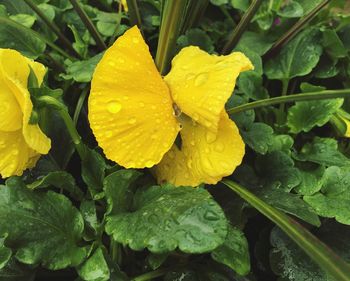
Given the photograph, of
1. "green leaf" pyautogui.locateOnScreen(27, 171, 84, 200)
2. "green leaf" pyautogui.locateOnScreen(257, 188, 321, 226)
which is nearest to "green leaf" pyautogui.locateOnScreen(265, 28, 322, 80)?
"green leaf" pyautogui.locateOnScreen(257, 188, 321, 226)

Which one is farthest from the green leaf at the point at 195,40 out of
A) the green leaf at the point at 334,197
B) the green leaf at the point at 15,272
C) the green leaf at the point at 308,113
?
the green leaf at the point at 15,272

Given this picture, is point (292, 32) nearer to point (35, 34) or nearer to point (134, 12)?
point (134, 12)

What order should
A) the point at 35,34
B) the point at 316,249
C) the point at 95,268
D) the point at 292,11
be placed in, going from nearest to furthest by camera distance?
the point at 316,249
the point at 95,268
the point at 35,34
the point at 292,11

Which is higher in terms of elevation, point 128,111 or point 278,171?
point 128,111

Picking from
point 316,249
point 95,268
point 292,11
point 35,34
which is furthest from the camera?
point 292,11


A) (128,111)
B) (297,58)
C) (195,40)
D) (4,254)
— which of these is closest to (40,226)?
(4,254)

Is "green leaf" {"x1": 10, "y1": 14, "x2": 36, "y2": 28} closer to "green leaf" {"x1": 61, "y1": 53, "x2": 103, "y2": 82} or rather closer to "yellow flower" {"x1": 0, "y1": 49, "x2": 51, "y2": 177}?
"green leaf" {"x1": 61, "y1": 53, "x2": 103, "y2": 82}
